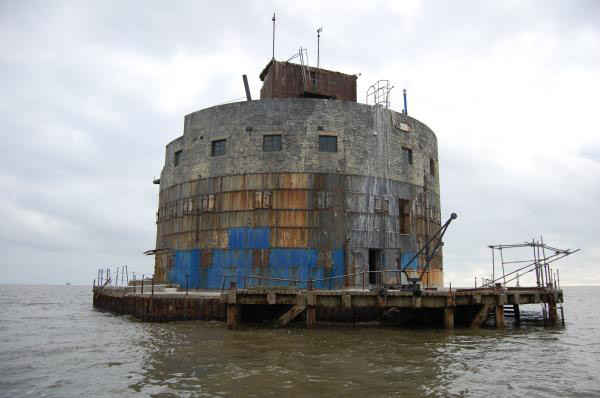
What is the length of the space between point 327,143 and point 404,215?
7308 millimetres

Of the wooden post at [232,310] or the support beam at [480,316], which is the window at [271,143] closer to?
the wooden post at [232,310]

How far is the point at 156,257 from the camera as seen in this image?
36875 millimetres

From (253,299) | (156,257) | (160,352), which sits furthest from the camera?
(156,257)

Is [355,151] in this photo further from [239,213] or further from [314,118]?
[239,213]

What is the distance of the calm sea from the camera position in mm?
13531

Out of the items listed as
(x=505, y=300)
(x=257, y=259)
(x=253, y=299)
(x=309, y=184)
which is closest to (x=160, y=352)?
(x=253, y=299)

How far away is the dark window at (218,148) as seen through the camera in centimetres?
3262

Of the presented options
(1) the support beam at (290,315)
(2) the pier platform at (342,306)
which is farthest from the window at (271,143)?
(1) the support beam at (290,315)

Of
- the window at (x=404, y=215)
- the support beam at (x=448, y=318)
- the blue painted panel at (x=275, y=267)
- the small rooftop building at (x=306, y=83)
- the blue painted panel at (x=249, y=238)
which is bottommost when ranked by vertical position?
the support beam at (x=448, y=318)

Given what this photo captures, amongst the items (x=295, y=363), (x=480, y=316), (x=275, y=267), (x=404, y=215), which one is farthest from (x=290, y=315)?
(x=404, y=215)

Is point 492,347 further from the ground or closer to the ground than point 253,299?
closer to the ground

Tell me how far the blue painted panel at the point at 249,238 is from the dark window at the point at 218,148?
5.50 m

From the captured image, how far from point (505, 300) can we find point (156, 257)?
24541 mm

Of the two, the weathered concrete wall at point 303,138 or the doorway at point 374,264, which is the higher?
the weathered concrete wall at point 303,138
